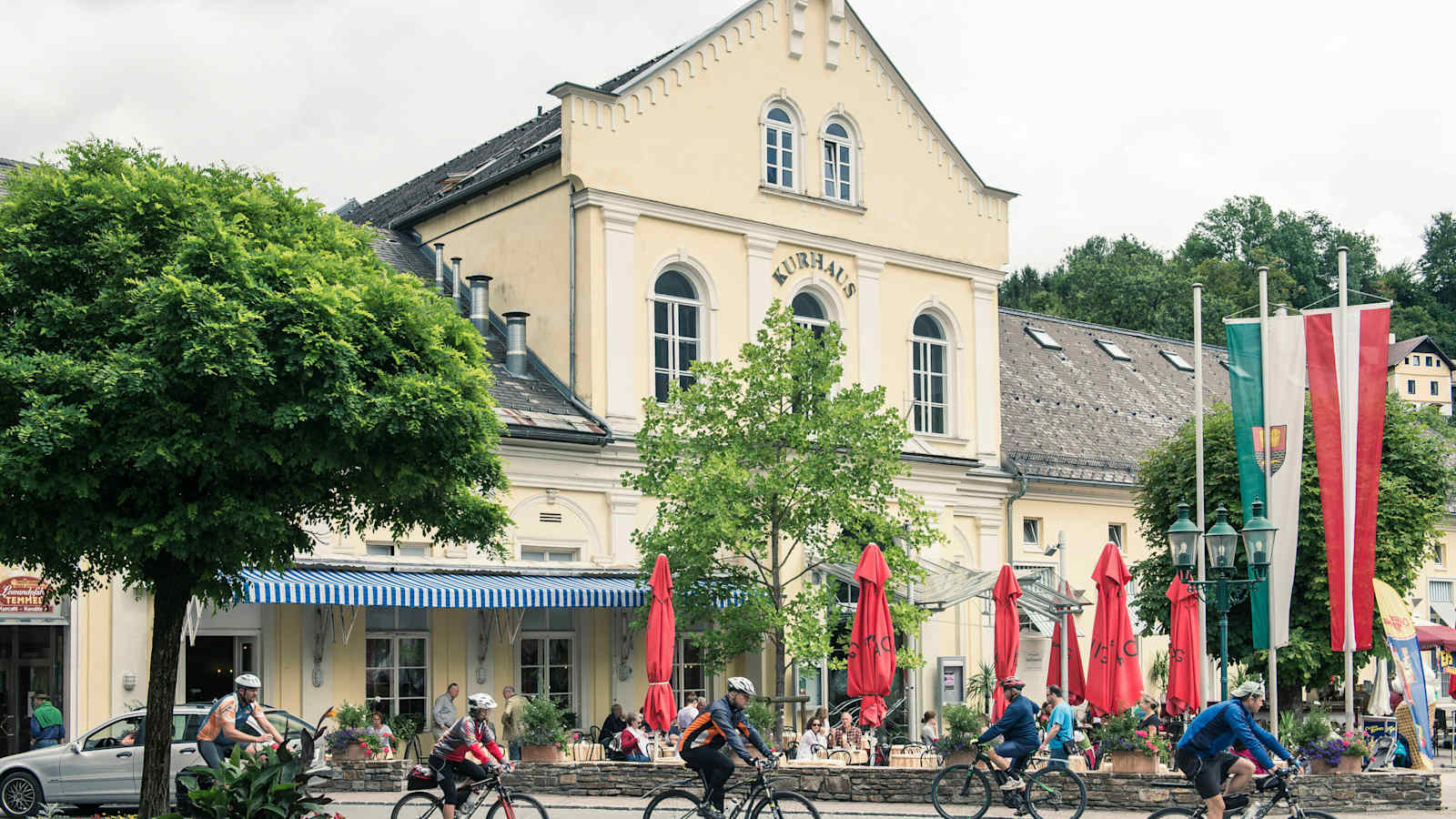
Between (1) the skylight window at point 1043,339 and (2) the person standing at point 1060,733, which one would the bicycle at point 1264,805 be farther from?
(1) the skylight window at point 1043,339

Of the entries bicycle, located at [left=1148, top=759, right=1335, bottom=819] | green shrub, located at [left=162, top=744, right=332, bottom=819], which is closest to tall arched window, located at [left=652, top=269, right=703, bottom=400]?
bicycle, located at [left=1148, top=759, right=1335, bottom=819]

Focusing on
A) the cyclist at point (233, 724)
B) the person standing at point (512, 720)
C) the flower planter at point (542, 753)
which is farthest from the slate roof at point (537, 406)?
the cyclist at point (233, 724)

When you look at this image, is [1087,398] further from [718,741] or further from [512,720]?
[718,741]

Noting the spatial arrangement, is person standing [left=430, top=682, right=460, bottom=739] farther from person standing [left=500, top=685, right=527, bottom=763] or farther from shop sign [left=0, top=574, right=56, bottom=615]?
shop sign [left=0, top=574, right=56, bottom=615]

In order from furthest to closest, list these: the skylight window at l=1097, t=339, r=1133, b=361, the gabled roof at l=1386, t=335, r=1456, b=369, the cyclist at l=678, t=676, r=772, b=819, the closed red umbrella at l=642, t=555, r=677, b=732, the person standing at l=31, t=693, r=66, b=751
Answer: the gabled roof at l=1386, t=335, r=1456, b=369 < the skylight window at l=1097, t=339, r=1133, b=361 < the closed red umbrella at l=642, t=555, r=677, b=732 < the person standing at l=31, t=693, r=66, b=751 < the cyclist at l=678, t=676, r=772, b=819

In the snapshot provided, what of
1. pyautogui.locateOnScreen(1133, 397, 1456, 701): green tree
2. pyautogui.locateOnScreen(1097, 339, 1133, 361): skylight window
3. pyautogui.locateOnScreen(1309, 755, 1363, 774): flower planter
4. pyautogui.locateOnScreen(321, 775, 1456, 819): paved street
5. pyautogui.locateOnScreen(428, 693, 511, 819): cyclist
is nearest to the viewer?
pyautogui.locateOnScreen(428, 693, 511, 819): cyclist

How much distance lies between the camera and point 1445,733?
3662 cm

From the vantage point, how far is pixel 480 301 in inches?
1238

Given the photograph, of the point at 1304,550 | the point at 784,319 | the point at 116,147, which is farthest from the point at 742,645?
the point at 116,147

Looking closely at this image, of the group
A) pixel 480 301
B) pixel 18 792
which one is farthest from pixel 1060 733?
pixel 480 301

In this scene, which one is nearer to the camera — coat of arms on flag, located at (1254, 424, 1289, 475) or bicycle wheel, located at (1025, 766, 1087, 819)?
bicycle wheel, located at (1025, 766, 1087, 819)

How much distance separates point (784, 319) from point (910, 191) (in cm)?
827

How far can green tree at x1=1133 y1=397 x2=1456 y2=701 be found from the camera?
2992 centimetres

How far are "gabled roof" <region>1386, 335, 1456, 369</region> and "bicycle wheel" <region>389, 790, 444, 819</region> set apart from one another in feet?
207
